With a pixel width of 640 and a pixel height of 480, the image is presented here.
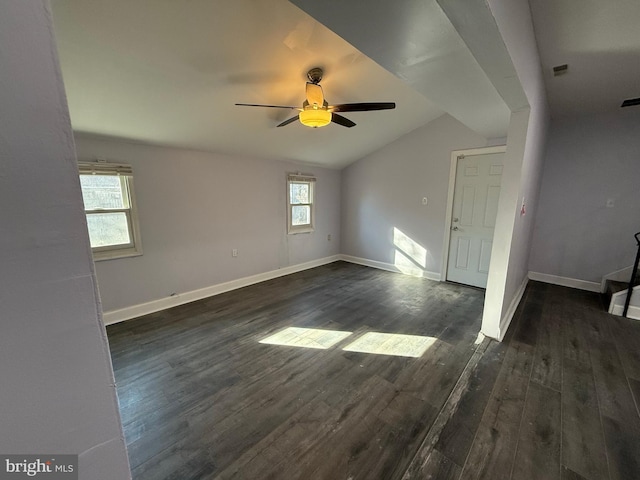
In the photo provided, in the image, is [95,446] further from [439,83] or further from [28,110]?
[439,83]

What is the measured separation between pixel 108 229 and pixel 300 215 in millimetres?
2902

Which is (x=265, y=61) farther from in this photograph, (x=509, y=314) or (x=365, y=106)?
(x=509, y=314)

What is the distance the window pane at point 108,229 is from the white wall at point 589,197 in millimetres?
5926

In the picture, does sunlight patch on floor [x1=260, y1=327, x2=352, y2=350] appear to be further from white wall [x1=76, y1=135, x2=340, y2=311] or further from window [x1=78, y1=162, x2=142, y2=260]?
window [x1=78, y1=162, x2=142, y2=260]

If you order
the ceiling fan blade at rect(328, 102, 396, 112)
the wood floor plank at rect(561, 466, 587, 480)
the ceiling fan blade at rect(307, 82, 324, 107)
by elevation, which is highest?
the ceiling fan blade at rect(307, 82, 324, 107)

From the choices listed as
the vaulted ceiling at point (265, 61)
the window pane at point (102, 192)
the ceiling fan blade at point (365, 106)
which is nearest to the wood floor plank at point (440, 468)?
the vaulted ceiling at point (265, 61)

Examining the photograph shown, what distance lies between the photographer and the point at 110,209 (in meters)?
2.87

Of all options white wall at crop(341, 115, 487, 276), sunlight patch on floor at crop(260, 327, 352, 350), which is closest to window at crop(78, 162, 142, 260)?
sunlight patch on floor at crop(260, 327, 352, 350)

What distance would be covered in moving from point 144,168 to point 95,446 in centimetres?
329

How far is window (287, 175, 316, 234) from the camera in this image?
4688mm

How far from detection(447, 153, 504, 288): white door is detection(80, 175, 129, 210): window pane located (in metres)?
4.60

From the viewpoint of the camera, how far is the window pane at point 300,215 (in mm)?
4828

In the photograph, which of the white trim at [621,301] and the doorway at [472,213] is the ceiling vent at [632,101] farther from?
the white trim at [621,301]

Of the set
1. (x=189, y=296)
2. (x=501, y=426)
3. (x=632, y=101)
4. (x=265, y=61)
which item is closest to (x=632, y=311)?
(x=632, y=101)
